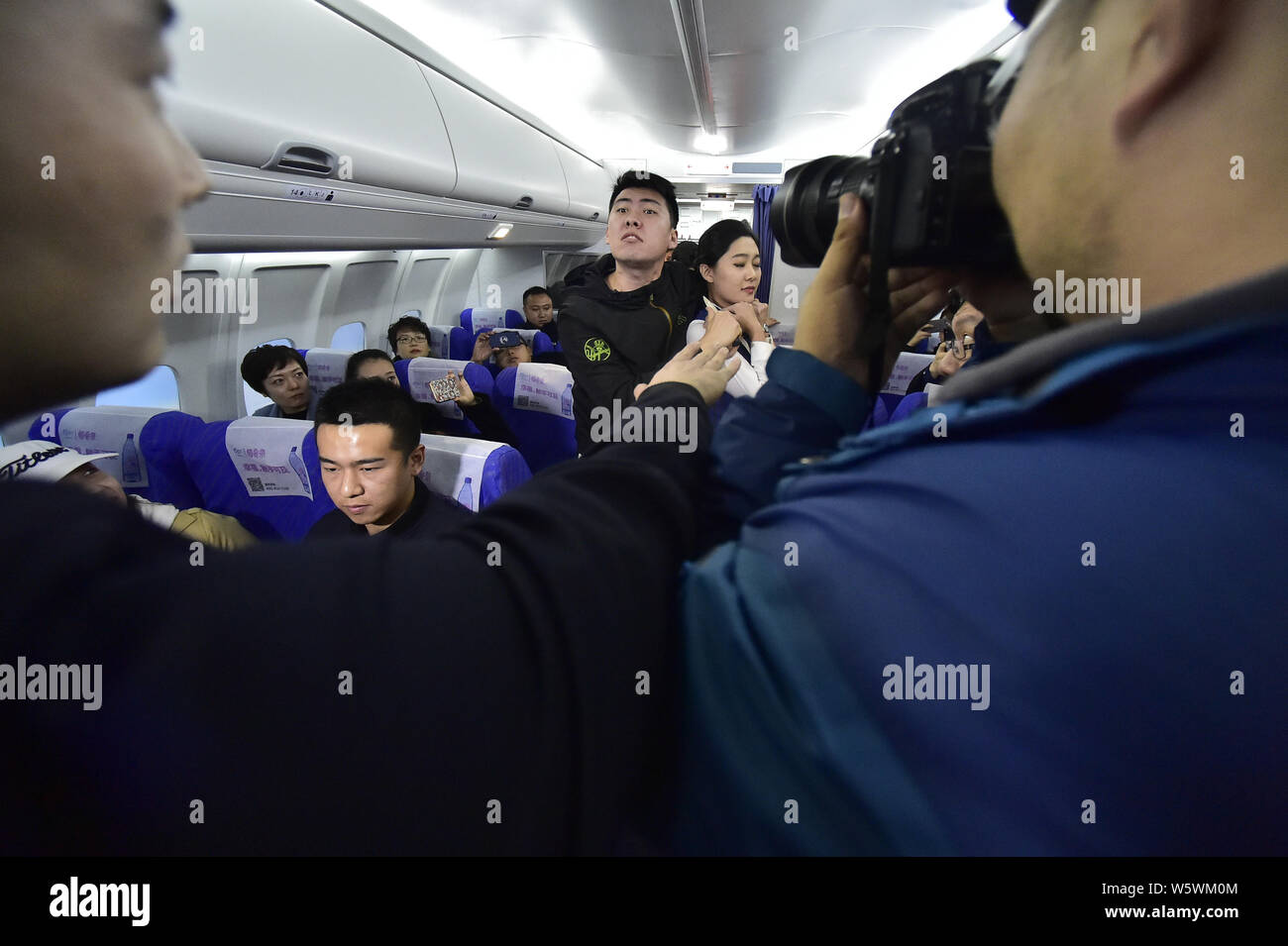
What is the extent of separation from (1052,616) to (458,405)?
3.68 m

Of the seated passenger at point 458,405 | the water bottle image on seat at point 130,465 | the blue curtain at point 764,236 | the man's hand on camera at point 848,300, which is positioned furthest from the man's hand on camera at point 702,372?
the blue curtain at point 764,236

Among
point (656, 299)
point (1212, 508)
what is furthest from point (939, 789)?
point (656, 299)

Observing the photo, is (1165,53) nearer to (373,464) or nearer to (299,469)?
(373,464)

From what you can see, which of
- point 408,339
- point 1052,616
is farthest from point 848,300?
point 408,339

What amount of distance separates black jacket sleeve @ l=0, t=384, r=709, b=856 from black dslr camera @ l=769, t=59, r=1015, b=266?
0.40 metres

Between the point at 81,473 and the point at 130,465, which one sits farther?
the point at 130,465

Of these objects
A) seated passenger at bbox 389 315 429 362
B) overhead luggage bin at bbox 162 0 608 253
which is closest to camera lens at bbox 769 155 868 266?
overhead luggage bin at bbox 162 0 608 253

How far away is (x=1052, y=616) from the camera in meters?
0.30

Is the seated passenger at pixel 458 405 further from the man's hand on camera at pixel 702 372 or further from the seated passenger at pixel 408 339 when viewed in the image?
the man's hand on camera at pixel 702 372

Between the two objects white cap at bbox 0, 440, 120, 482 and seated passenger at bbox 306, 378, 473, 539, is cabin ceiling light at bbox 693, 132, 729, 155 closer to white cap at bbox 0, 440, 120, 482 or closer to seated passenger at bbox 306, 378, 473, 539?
seated passenger at bbox 306, 378, 473, 539

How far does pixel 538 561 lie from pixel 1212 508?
342mm

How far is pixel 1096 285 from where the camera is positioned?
39 centimetres

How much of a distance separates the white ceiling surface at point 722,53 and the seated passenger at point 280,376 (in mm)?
1960
